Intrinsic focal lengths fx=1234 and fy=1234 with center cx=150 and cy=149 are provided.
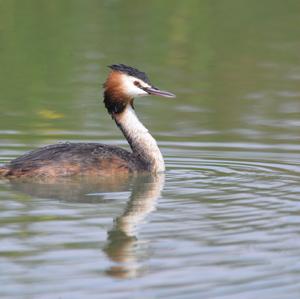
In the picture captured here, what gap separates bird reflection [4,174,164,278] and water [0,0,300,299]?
0.06ft

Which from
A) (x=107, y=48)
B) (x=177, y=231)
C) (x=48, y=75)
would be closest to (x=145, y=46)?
(x=107, y=48)

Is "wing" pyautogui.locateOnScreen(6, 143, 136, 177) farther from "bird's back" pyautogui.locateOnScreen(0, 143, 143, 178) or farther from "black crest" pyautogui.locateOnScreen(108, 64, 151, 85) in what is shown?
"black crest" pyautogui.locateOnScreen(108, 64, 151, 85)

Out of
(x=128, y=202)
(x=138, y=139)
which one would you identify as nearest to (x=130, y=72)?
(x=138, y=139)

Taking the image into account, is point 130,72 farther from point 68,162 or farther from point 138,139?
point 68,162

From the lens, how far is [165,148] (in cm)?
1316

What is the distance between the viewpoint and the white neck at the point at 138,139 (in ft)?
39.4

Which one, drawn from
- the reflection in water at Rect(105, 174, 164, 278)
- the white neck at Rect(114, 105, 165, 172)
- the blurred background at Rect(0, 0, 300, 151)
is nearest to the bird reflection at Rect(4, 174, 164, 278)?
the reflection in water at Rect(105, 174, 164, 278)

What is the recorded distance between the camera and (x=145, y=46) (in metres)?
19.8

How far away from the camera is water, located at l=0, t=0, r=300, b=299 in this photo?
26.3 feet

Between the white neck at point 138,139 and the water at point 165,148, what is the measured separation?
242mm

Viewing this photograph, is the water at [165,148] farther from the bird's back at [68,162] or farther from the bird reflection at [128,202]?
the bird's back at [68,162]

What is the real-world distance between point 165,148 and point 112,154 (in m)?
1.60

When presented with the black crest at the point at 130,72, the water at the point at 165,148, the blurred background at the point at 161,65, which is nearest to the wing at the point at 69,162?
the water at the point at 165,148

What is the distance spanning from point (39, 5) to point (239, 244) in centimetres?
1494
